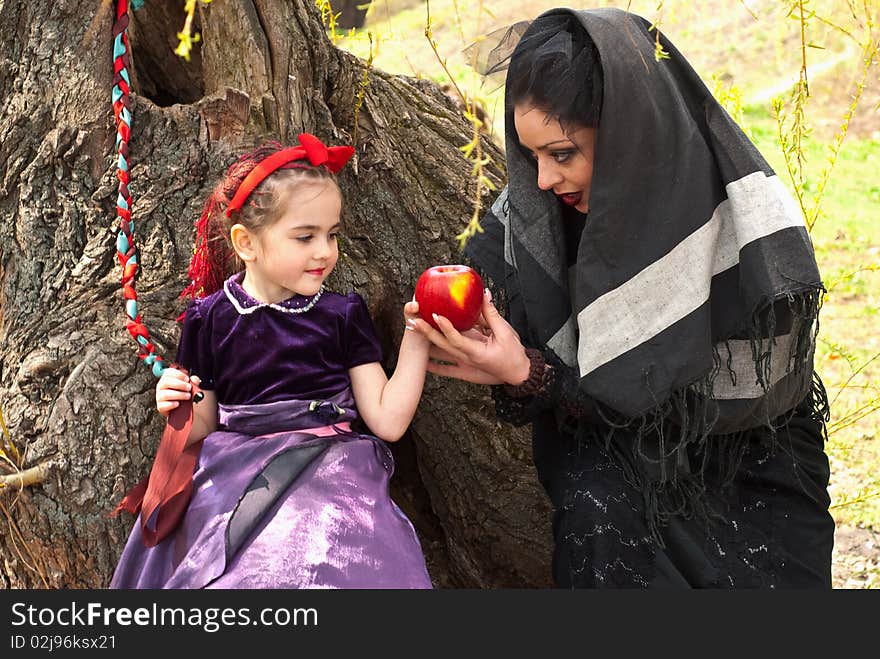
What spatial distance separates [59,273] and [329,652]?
4.27 ft

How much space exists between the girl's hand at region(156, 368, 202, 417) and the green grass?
965 mm

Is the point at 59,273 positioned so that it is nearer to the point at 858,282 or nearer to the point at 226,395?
the point at 226,395

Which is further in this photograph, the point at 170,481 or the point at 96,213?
the point at 96,213

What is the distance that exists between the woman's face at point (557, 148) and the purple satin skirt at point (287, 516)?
73cm

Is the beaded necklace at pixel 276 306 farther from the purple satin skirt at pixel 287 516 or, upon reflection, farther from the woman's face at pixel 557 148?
the woman's face at pixel 557 148

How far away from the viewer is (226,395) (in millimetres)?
2549

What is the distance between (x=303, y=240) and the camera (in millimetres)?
2455

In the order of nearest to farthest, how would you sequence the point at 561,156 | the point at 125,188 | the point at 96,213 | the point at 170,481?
the point at 170,481 → the point at 561,156 → the point at 125,188 → the point at 96,213

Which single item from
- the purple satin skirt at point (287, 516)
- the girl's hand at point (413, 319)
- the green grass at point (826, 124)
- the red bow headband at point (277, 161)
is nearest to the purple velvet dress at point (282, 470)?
the purple satin skirt at point (287, 516)

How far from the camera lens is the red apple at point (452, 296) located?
2459 mm

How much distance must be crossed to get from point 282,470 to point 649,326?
94 cm

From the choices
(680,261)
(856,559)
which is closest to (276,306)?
(680,261)

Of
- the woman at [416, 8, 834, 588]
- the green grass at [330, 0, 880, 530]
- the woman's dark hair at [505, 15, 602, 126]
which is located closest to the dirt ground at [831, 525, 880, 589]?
the green grass at [330, 0, 880, 530]

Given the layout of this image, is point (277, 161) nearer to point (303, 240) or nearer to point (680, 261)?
point (303, 240)
